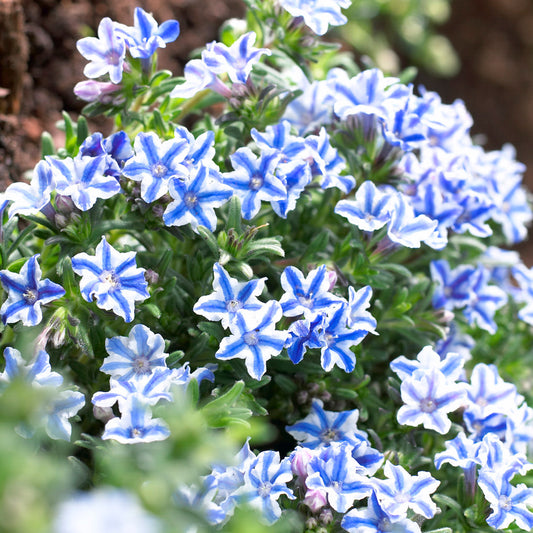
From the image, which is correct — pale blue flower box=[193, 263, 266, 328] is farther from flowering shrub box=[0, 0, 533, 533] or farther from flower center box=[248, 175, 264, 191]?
flower center box=[248, 175, 264, 191]

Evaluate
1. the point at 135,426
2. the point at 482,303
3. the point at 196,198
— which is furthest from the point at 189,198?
the point at 482,303

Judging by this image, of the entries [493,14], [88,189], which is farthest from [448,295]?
[493,14]

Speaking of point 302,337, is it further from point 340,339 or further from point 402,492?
point 402,492

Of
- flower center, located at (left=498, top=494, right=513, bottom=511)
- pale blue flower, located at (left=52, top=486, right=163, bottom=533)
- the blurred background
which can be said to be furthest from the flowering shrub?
the blurred background

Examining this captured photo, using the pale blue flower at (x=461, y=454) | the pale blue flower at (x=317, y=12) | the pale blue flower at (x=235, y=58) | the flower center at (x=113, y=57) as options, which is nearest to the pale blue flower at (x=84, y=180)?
the flower center at (x=113, y=57)

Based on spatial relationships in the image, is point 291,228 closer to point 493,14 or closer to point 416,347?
point 416,347
